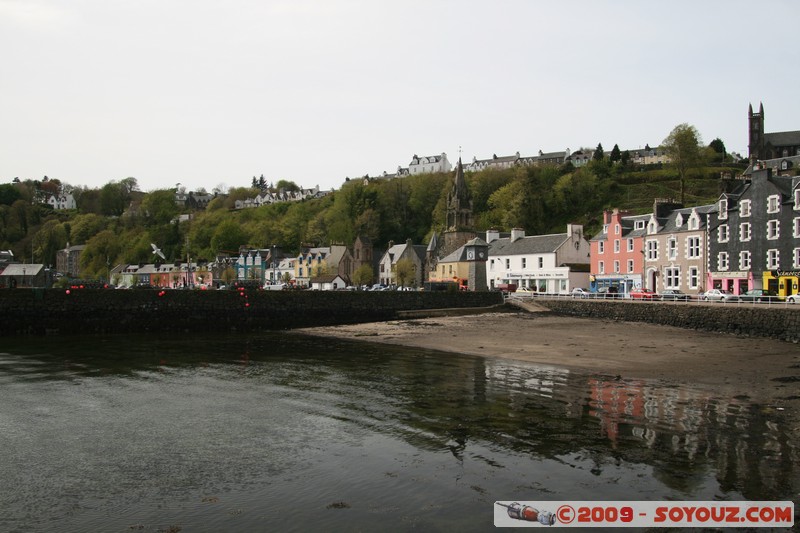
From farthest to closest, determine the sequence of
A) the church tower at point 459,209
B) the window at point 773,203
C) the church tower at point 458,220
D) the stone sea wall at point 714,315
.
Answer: the church tower at point 459,209, the church tower at point 458,220, the window at point 773,203, the stone sea wall at point 714,315

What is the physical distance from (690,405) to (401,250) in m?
84.2

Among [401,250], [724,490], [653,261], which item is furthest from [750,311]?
[401,250]

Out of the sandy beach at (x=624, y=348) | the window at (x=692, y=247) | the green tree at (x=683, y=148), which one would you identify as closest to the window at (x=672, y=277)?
the window at (x=692, y=247)

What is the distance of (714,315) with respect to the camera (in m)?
38.8

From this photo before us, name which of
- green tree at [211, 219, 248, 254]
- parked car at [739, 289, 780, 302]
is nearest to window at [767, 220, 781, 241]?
parked car at [739, 289, 780, 302]

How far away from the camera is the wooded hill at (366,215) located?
108m

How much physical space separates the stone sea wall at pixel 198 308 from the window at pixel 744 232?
21.7 metres

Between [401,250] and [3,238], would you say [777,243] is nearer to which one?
[401,250]

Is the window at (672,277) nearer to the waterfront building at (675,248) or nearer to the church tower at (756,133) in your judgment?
the waterfront building at (675,248)

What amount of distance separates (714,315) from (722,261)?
13780mm

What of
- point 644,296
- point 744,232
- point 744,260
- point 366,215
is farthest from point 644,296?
point 366,215

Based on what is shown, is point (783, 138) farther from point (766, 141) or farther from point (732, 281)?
point (732, 281)

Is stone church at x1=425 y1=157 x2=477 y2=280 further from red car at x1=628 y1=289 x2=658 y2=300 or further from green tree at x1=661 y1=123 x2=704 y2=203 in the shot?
red car at x1=628 y1=289 x2=658 y2=300

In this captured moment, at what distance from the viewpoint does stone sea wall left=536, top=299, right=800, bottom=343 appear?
34469 mm
